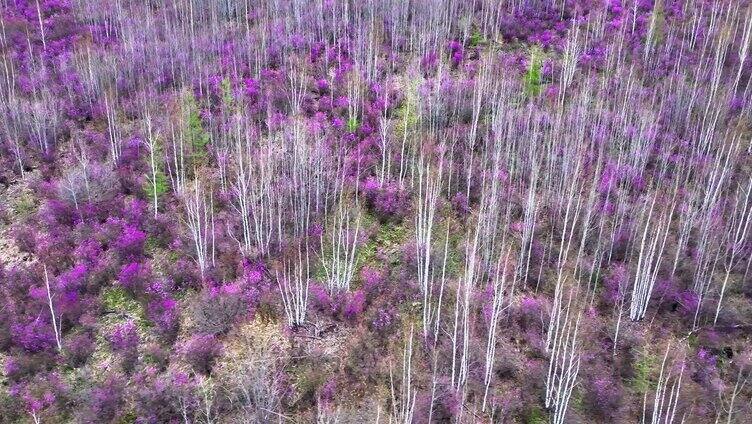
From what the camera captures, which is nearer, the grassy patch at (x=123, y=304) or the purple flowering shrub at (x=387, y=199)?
the grassy patch at (x=123, y=304)

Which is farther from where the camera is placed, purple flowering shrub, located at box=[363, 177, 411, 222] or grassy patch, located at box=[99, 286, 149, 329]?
purple flowering shrub, located at box=[363, 177, 411, 222]

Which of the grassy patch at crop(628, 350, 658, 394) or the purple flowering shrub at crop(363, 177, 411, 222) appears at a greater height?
the purple flowering shrub at crop(363, 177, 411, 222)

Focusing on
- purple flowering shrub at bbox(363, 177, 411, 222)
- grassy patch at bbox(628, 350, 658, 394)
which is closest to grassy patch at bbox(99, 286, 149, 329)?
purple flowering shrub at bbox(363, 177, 411, 222)

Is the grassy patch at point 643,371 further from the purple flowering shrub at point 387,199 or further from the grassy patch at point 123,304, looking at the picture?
the grassy patch at point 123,304

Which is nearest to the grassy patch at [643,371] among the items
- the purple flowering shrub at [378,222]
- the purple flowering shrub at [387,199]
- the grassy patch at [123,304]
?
the purple flowering shrub at [378,222]

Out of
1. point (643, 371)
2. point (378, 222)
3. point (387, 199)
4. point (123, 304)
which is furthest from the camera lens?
point (387, 199)

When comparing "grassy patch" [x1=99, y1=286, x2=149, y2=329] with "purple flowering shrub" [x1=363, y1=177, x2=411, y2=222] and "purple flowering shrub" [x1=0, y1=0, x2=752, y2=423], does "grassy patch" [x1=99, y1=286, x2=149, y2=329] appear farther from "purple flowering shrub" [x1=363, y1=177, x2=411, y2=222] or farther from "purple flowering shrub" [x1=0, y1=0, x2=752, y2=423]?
"purple flowering shrub" [x1=363, y1=177, x2=411, y2=222]

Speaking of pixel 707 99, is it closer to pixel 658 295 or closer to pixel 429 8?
pixel 658 295

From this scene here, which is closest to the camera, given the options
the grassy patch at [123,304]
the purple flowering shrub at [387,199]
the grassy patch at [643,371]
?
the grassy patch at [643,371]

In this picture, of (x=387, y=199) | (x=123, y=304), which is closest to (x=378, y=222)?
(x=387, y=199)

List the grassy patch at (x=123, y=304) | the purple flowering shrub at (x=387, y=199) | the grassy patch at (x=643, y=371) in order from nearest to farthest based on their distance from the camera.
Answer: the grassy patch at (x=643, y=371) → the grassy patch at (x=123, y=304) → the purple flowering shrub at (x=387, y=199)

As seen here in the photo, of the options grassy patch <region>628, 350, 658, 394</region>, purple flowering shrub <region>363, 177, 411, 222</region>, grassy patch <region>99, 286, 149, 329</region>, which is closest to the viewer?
grassy patch <region>628, 350, 658, 394</region>

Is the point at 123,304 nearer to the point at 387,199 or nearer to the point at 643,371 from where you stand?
the point at 387,199

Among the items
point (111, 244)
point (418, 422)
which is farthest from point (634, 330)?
point (111, 244)
